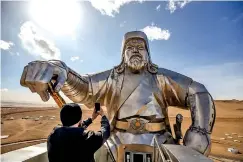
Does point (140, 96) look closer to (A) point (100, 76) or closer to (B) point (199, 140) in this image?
(A) point (100, 76)

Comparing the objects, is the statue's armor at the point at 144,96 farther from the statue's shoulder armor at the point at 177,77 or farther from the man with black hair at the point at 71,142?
the man with black hair at the point at 71,142

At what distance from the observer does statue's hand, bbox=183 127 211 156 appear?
2.48 metres

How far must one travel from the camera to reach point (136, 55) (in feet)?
9.47

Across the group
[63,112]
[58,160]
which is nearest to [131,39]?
[63,112]

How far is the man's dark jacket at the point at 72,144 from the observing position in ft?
4.76

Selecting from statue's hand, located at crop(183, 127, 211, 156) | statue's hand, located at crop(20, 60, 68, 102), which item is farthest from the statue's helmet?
statue's hand, located at crop(20, 60, 68, 102)

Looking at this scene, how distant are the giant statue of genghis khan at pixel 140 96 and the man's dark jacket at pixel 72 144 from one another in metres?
0.89

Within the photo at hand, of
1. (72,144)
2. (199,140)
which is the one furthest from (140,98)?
(72,144)

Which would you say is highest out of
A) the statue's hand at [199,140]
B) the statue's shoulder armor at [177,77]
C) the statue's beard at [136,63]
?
the statue's beard at [136,63]

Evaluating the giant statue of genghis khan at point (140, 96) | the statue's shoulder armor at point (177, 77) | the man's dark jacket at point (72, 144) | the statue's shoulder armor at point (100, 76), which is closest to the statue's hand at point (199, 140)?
the giant statue of genghis khan at point (140, 96)

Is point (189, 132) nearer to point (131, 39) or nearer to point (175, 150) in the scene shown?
point (175, 150)

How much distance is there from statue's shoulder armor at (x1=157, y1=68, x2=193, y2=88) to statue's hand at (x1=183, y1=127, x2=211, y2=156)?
58 centimetres

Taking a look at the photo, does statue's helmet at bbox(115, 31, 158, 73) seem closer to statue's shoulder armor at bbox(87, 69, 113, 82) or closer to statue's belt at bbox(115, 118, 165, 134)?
statue's shoulder armor at bbox(87, 69, 113, 82)

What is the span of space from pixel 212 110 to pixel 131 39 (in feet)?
4.48
